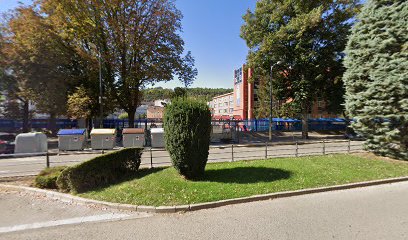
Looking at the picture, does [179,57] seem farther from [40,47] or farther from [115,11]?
[40,47]

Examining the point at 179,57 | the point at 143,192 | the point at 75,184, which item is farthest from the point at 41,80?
the point at 143,192

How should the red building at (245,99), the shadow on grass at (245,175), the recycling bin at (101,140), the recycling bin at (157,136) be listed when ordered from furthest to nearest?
1. the red building at (245,99)
2. the recycling bin at (157,136)
3. the recycling bin at (101,140)
4. the shadow on grass at (245,175)

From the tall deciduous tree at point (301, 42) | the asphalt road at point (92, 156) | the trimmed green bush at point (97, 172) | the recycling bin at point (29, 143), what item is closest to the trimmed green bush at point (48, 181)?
the trimmed green bush at point (97, 172)

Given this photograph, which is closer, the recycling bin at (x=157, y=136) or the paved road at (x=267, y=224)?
the paved road at (x=267, y=224)

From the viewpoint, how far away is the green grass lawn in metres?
6.48

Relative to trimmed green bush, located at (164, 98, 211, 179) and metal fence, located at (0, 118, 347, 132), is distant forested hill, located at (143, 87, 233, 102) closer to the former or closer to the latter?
trimmed green bush, located at (164, 98, 211, 179)

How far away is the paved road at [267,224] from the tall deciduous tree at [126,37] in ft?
60.0

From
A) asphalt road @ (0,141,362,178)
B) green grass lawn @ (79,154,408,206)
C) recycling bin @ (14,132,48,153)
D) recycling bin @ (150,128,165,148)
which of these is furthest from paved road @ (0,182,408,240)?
recycling bin @ (150,128,165,148)

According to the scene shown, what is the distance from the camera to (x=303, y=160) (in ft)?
35.9

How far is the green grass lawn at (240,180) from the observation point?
6.48 metres

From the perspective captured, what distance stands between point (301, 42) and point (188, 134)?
20806mm

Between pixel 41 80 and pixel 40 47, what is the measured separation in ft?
8.94

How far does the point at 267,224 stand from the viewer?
5.09 meters

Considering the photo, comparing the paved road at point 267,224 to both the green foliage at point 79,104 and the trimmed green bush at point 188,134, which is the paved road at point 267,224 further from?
the green foliage at point 79,104
